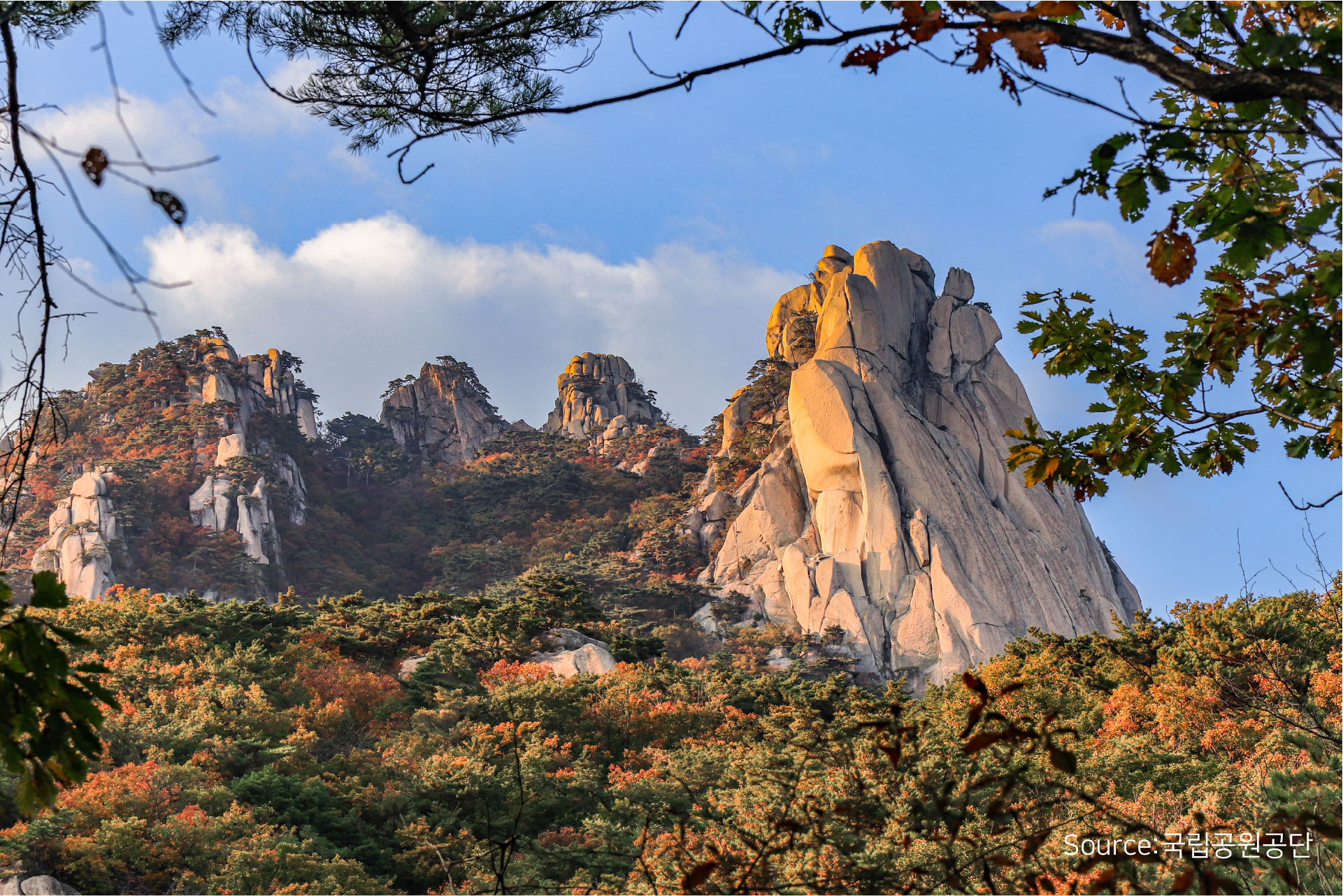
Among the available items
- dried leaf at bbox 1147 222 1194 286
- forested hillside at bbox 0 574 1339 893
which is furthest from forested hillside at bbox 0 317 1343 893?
dried leaf at bbox 1147 222 1194 286

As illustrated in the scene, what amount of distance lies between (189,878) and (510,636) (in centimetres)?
854

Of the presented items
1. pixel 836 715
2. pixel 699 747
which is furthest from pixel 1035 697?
pixel 699 747

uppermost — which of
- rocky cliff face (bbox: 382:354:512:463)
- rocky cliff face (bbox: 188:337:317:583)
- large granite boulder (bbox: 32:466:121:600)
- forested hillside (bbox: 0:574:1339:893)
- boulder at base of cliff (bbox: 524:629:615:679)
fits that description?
rocky cliff face (bbox: 382:354:512:463)

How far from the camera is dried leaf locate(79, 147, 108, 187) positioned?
2.44 metres

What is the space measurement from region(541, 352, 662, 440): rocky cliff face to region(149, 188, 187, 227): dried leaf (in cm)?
4458

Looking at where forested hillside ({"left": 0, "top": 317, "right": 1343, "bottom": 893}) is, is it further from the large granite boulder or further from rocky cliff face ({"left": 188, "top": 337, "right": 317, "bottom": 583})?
rocky cliff face ({"left": 188, "top": 337, "right": 317, "bottom": 583})

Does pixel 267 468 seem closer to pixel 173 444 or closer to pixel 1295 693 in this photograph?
pixel 173 444

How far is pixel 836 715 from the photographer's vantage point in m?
13.1

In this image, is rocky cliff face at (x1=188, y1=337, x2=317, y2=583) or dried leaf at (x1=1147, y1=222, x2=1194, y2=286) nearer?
dried leaf at (x1=1147, y1=222, x2=1194, y2=286)

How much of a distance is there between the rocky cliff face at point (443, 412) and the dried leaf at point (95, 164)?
46.8 metres

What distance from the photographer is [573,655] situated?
15703 millimetres

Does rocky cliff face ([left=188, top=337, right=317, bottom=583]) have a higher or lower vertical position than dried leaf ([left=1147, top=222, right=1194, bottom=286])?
higher

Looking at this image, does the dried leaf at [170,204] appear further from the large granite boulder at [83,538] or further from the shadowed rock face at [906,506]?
the large granite boulder at [83,538]

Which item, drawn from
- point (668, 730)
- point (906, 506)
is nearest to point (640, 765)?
point (668, 730)
